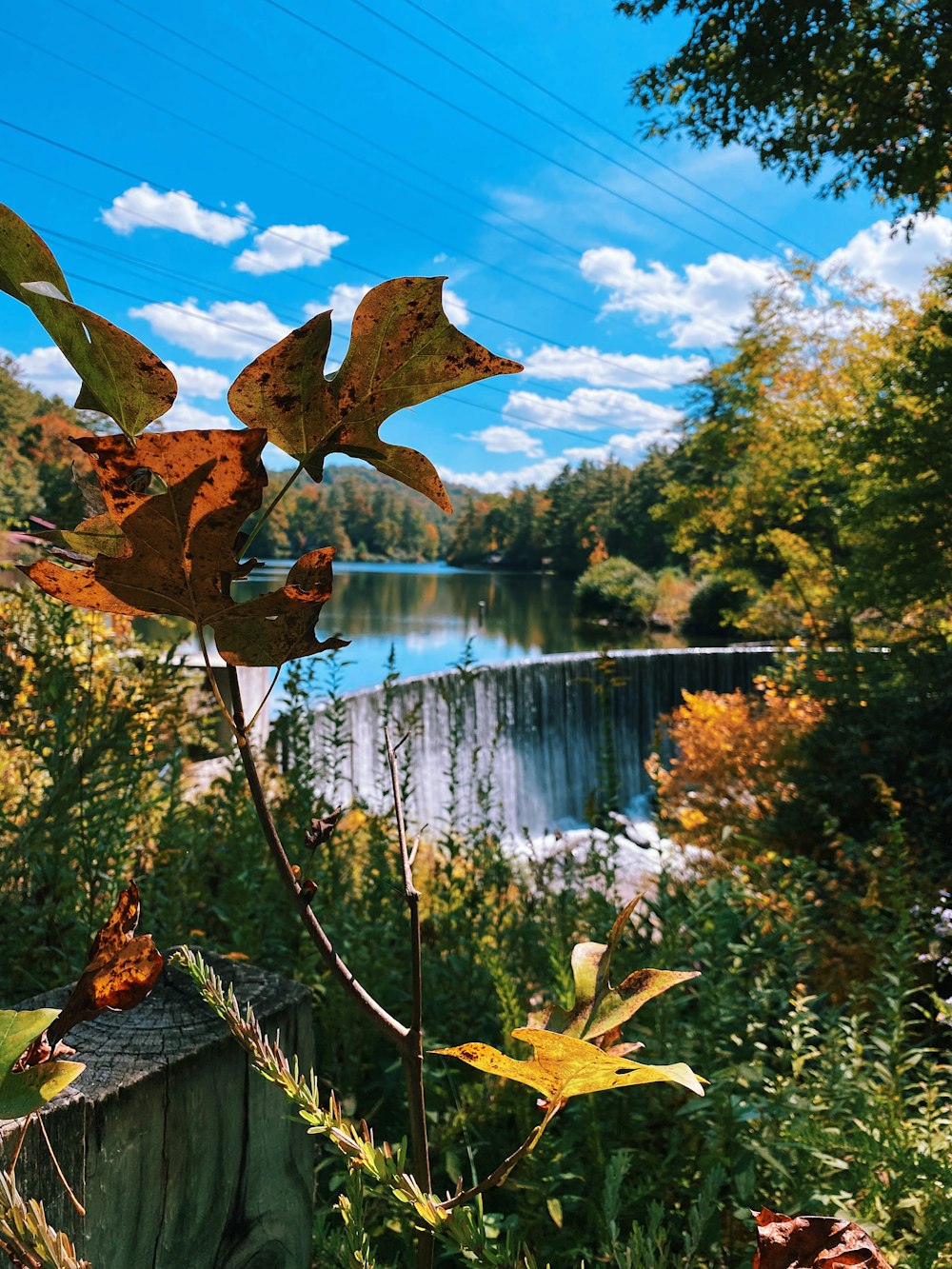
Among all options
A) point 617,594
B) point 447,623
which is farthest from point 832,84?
point 447,623

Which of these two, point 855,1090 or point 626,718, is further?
point 626,718

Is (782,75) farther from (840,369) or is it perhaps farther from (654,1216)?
→ (840,369)

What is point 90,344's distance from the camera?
1.25 ft

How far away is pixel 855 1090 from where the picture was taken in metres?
1.49

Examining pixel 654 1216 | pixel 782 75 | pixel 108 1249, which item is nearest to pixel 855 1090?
pixel 654 1216

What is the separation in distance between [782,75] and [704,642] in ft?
61.6

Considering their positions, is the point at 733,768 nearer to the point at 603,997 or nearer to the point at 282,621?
the point at 603,997

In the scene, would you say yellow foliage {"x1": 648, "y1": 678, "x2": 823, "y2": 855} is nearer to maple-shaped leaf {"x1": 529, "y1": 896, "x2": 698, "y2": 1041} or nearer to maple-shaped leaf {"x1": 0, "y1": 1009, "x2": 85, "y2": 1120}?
maple-shaped leaf {"x1": 529, "y1": 896, "x2": 698, "y2": 1041}

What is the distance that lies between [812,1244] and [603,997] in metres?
0.14

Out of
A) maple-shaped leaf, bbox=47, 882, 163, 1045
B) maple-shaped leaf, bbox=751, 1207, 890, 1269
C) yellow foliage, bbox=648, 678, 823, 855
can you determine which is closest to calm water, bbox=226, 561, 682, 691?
yellow foliage, bbox=648, 678, 823, 855

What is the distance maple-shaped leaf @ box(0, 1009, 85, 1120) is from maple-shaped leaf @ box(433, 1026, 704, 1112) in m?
0.20

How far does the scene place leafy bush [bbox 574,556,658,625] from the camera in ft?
87.8

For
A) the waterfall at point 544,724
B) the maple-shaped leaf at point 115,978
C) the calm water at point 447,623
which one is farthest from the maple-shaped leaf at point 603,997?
the calm water at point 447,623

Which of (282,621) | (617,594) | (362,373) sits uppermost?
(617,594)
